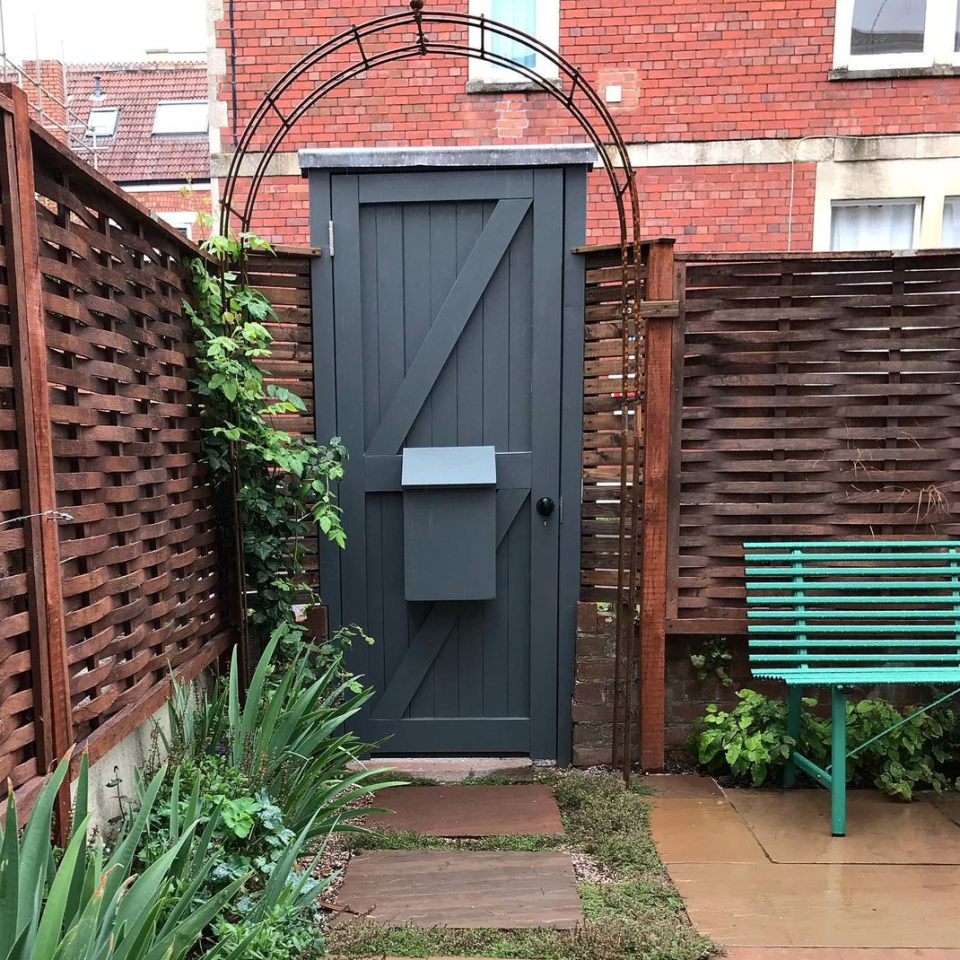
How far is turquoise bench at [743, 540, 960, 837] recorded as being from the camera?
297 centimetres

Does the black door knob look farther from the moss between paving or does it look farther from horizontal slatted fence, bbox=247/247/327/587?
the moss between paving

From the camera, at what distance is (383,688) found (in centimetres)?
342

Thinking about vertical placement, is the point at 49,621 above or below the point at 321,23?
below

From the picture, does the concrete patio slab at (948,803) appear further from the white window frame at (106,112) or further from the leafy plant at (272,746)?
the white window frame at (106,112)

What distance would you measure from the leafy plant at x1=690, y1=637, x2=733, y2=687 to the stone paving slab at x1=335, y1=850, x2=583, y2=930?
107 cm

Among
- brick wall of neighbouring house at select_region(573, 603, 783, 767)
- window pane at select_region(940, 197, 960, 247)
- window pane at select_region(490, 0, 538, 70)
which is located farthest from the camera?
window pane at select_region(940, 197, 960, 247)

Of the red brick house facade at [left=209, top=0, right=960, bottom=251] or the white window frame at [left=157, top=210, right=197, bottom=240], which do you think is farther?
the white window frame at [left=157, top=210, right=197, bottom=240]

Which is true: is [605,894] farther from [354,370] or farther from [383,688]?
[354,370]

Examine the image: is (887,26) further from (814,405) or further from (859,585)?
(859,585)

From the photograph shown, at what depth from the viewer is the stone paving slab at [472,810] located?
9.18ft

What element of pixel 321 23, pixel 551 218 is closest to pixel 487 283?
pixel 551 218

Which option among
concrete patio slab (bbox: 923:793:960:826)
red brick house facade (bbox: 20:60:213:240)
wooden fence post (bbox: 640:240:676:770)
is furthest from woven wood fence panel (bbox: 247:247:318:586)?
red brick house facade (bbox: 20:60:213:240)

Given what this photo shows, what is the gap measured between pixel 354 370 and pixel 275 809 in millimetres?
1817

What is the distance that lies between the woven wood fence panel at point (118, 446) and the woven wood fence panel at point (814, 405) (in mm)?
1962
